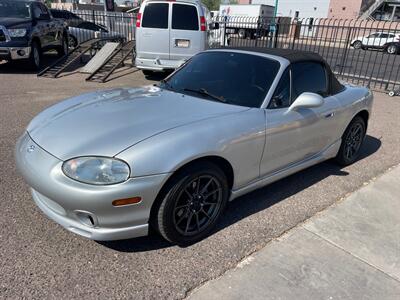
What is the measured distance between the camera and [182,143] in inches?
102

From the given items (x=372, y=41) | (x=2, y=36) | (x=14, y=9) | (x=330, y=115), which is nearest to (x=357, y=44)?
(x=372, y=41)

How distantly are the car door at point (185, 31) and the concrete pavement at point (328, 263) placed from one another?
6.67 m

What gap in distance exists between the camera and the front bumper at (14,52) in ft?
30.8

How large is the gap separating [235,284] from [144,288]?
2.10ft

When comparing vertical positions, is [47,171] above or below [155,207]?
above

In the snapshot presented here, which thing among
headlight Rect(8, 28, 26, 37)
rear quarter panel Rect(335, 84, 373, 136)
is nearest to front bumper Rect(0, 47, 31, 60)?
headlight Rect(8, 28, 26, 37)

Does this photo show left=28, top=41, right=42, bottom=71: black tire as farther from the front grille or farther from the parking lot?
the parking lot

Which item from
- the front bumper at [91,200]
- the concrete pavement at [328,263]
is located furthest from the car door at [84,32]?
the concrete pavement at [328,263]

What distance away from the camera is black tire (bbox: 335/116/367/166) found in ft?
14.7

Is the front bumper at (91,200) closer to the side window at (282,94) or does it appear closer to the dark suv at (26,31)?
the side window at (282,94)

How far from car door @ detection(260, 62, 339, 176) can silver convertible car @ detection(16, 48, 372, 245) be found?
13 mm

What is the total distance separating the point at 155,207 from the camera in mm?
2580

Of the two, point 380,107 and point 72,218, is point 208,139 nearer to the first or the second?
point 72,218

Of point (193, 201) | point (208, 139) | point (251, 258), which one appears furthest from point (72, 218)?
point (251, 258)
